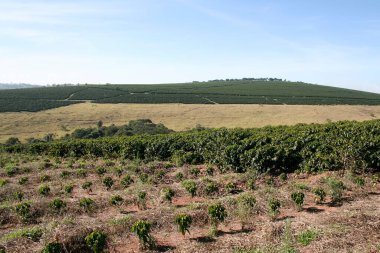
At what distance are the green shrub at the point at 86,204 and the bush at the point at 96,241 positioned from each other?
13.7ft

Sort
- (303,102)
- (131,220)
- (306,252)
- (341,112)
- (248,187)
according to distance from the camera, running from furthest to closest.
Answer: (303,102) → (341,112) → (248,187) → (131,220) → (306,252)

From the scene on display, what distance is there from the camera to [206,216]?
1159 cm

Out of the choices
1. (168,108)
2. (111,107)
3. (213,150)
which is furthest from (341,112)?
(213,150)

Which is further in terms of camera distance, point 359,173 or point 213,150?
point 213,150

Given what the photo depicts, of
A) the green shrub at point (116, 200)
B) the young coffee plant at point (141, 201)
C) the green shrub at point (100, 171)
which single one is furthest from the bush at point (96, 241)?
the green shrub at point (100, 171)

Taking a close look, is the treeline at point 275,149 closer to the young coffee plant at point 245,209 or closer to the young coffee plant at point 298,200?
the young coffee plant at point 298,200

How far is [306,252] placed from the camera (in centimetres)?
873

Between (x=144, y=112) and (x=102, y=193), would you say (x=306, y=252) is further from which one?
(x=144, y=112)

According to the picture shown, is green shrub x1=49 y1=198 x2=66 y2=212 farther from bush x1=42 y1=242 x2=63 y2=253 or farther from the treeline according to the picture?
the treeline

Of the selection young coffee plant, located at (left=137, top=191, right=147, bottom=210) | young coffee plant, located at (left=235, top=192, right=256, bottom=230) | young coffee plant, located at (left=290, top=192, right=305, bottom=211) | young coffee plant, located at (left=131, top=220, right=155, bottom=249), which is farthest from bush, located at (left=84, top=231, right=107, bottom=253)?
young coffee plant, located at (left=290, top=192, right=305, bottom=211)

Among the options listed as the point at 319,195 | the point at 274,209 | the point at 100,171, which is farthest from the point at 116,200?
the point at 100,171

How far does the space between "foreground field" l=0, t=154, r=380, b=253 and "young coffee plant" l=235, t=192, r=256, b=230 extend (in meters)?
0.04

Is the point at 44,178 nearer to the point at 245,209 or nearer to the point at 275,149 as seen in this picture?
the point at 275,149

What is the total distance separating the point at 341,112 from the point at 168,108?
35994 mm
